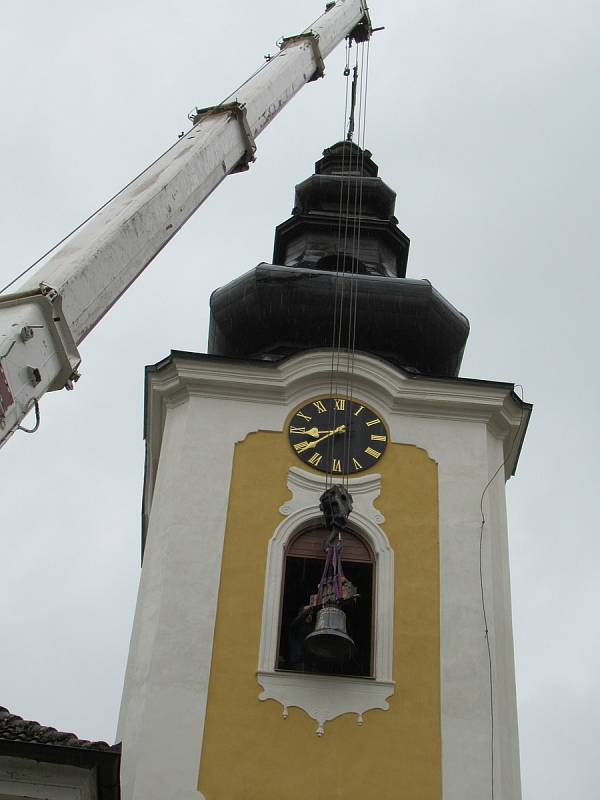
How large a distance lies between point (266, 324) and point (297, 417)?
7.71 ft

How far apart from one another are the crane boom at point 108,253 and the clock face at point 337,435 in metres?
4.92

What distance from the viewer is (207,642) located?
618 inches

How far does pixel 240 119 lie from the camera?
1253 centimetres

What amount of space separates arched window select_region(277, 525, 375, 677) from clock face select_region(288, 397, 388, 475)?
0.97 m

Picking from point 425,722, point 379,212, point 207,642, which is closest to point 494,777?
point 425,722

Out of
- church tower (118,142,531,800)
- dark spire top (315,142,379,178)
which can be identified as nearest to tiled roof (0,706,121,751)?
church tower (118,142,531,800)

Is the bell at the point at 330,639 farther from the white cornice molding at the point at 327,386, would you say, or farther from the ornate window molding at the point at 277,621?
the white cornice molding at the point at 327,386

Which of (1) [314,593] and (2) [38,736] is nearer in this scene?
(2) [38,736]

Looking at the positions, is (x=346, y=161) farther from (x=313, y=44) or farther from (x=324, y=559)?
(x=324, y=559)

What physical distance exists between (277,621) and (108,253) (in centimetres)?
776

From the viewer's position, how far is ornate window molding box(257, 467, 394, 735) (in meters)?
15.3

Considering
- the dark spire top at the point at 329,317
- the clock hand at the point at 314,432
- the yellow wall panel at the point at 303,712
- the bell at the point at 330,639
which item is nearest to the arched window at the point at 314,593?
the yellow wall panel at the point at 303,712

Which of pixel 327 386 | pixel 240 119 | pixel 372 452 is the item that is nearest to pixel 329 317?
pixel 327 386

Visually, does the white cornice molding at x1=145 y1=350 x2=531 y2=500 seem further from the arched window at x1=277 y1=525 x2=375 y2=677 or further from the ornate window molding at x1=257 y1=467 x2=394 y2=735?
the arched window at x1=277 y1=525 x2=375 y2=677
